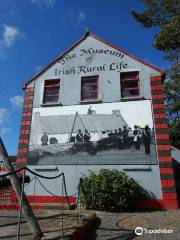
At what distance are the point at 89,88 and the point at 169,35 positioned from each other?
554 centimetres

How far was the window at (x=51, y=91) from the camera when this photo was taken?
15462mm

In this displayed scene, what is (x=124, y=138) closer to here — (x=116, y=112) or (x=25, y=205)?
(x=116, y=112)

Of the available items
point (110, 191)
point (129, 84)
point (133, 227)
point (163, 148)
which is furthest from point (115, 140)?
point (133, 227)

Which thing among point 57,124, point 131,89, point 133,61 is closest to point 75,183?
point 57,124

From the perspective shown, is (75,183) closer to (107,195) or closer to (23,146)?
(107,195)

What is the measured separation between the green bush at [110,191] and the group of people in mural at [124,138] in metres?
1.59

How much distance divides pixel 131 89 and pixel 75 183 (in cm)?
584

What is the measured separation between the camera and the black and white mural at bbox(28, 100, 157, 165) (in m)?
13.0

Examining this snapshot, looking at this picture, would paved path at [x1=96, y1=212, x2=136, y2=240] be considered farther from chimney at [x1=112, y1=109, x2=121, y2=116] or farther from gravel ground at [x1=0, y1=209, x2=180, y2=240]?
chimney at [x1=112, y1=109, x2=121, y2=116]

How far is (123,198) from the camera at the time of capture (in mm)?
11141

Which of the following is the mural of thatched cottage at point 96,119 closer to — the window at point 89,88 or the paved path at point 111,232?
the window at point 89,88

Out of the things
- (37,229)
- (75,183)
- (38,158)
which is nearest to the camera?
(37,229)

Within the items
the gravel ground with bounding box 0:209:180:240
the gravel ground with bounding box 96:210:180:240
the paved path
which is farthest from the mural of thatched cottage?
the paved path

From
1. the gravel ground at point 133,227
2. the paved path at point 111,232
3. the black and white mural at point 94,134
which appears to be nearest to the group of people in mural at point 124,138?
the black and white mural at point 94,134
